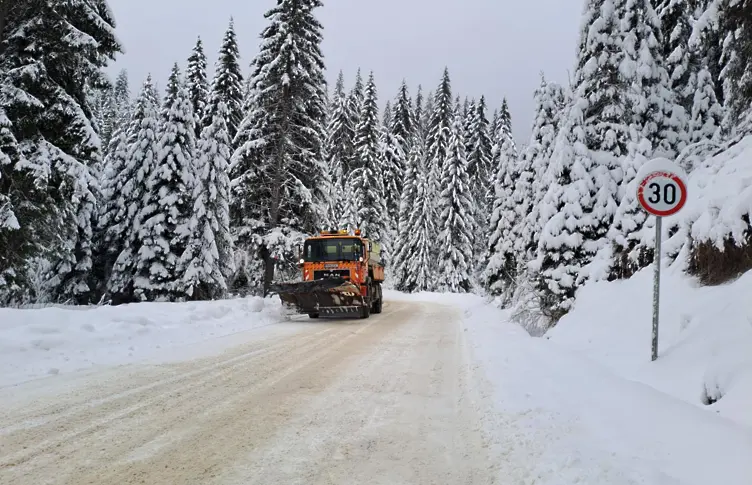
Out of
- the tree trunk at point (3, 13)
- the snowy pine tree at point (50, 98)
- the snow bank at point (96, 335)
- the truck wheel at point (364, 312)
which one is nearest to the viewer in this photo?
the snow bank at point (96, 335)

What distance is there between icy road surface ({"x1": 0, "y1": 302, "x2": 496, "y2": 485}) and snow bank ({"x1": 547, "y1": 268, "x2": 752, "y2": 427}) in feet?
7.03

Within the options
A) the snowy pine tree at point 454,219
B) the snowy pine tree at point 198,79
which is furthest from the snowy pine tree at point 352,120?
the snowy pine tree at point 198,79

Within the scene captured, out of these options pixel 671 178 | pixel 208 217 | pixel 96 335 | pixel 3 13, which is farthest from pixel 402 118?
pixel 671 178

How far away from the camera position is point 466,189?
132ft

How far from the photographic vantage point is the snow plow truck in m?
15.5

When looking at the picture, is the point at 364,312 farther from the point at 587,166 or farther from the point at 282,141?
the point at 282,141

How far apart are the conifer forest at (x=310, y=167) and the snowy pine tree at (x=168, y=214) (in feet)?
0.34

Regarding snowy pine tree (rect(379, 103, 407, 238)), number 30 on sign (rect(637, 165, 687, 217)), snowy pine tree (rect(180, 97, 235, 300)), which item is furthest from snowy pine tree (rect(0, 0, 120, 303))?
snowy pine tree (rect(379, 103, 407, 238))

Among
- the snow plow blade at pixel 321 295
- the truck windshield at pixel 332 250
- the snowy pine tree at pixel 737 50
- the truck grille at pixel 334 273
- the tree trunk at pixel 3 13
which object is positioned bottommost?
the snow plow blade at pixel 321 295

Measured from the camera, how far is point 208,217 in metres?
22.8

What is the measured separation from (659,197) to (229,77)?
30.7 m

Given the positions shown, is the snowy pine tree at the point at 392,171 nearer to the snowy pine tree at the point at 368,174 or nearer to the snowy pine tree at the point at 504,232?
the snowy pine tree at the point at 368,174

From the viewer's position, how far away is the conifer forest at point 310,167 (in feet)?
36.5

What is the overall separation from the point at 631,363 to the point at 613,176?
20.5 ft
